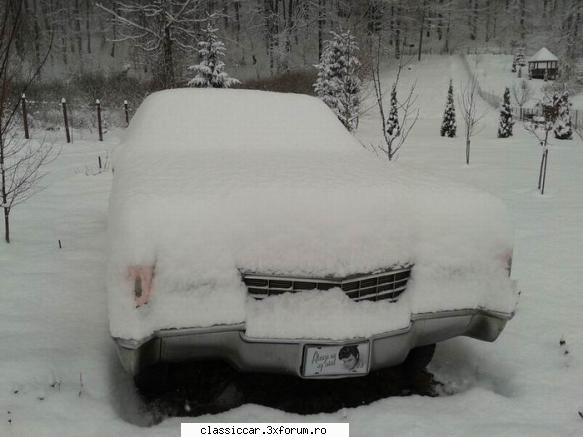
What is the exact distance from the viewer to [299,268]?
1944 millimetres

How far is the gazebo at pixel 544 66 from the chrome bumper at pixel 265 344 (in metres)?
34.4

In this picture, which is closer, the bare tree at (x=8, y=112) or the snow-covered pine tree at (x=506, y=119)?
the bare tree at (x=8, y=112)

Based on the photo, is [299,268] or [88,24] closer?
[299,268]

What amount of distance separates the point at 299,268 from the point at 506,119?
17075 millimetres

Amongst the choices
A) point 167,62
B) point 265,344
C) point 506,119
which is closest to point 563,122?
point 506,119

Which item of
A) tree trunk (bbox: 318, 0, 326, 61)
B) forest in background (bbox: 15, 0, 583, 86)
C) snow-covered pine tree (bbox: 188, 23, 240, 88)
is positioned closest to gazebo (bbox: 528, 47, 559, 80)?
forest in background (bbox: 15, 0, 583, 86)

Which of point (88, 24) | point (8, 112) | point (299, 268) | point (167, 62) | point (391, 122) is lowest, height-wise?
point (391, 122)

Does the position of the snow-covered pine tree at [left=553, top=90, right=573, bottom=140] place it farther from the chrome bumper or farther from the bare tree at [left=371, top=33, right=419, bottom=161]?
the chrome bumper

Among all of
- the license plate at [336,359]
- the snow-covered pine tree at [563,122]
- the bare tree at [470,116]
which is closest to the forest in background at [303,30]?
the bare tree at [470,116]

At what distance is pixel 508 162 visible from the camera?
37.3 feet

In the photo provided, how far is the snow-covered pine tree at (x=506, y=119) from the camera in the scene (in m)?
16.6

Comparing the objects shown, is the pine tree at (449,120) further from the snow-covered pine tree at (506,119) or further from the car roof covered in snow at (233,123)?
the car roof covered in snow at (233,123)

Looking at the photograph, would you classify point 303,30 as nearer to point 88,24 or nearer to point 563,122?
point 88,24

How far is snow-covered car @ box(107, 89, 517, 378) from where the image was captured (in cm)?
184
